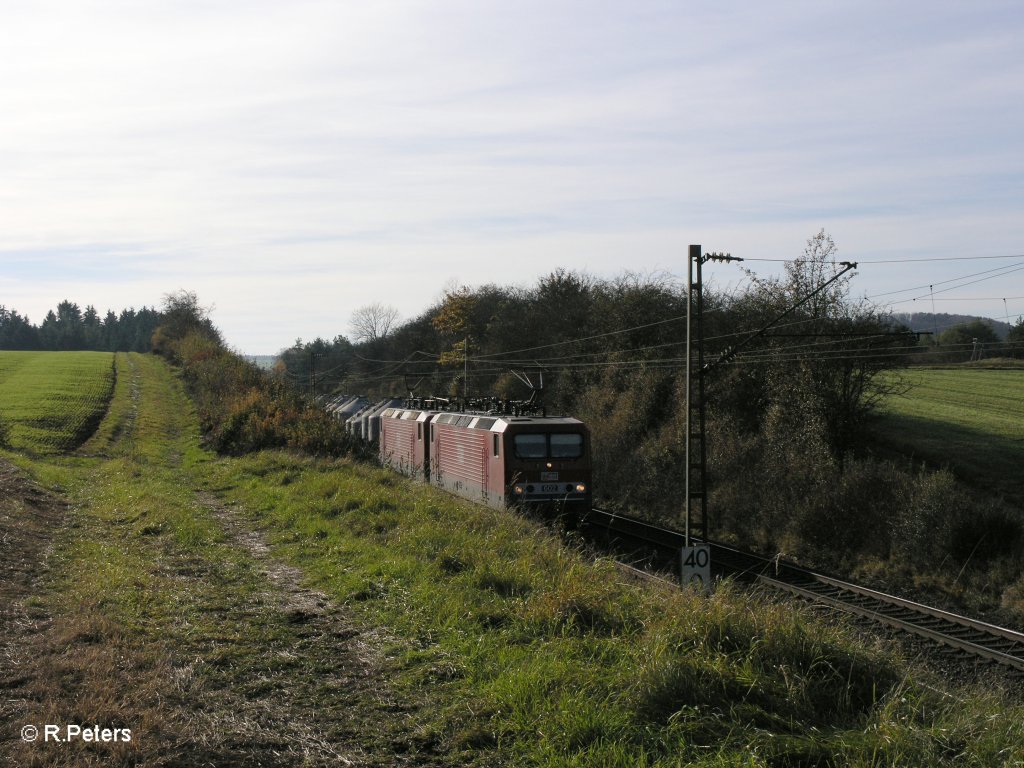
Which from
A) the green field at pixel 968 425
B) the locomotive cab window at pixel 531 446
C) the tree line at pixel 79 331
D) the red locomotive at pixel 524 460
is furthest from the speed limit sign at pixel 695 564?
the tree line at pixel 79 331

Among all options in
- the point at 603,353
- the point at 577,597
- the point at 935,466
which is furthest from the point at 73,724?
the point at 603,353

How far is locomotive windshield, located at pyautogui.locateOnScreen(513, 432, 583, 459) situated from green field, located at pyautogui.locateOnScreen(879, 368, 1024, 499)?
33.8ft

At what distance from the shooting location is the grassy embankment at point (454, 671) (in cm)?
544

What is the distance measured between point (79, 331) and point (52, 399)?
322 ft

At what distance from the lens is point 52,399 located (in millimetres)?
44219

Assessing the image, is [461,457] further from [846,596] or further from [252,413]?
[252,413]

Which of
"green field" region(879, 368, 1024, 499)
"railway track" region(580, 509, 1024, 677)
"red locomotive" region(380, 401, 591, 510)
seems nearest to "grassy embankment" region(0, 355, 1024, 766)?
"railway track" region(580, 509, 1024, 677)

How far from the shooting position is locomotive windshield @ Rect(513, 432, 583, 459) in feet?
61.7

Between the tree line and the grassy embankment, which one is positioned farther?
the tree line

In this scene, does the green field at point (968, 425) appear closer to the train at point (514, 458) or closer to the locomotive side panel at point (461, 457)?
the train at point (514, 458)

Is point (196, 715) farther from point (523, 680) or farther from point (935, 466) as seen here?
point (935, 466)

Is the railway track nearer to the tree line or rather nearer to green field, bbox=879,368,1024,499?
green field, bbox=879,368,1024,499

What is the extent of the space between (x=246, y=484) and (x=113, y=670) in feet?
52.0

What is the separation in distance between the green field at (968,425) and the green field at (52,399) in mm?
29598
